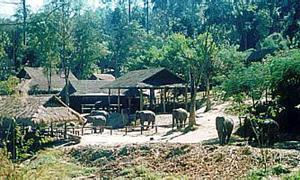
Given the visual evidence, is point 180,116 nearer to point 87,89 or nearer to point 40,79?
point 87,89

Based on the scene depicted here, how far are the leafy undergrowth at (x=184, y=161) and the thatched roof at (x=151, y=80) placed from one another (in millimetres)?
15614

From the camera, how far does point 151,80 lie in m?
41.7

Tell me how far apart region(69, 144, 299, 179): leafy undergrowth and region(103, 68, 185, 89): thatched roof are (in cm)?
1561

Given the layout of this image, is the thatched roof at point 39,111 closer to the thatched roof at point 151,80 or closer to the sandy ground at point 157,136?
the sandy ground at point 157,136

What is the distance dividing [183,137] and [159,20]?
6247cm

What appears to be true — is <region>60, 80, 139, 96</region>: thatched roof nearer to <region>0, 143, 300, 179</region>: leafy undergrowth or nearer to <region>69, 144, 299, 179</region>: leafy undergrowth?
<region>0, 143, 300, 179</region>: leafy undergrowth

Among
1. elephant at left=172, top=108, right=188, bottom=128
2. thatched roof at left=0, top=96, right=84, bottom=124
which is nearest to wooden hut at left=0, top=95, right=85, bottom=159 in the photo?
thatched roof at left=0, top=96, right=84, bottom=124

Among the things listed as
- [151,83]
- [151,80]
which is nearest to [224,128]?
[151,83]

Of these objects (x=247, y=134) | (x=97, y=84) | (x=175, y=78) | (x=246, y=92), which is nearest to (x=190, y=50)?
(x=175, y=78)

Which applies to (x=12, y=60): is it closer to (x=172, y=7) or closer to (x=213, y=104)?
(x=213, y=104)

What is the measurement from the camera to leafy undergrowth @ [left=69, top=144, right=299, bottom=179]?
1883cm

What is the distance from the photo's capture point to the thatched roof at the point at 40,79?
57.1 metres

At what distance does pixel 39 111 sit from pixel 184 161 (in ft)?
34.1

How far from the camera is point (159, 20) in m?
89.9
